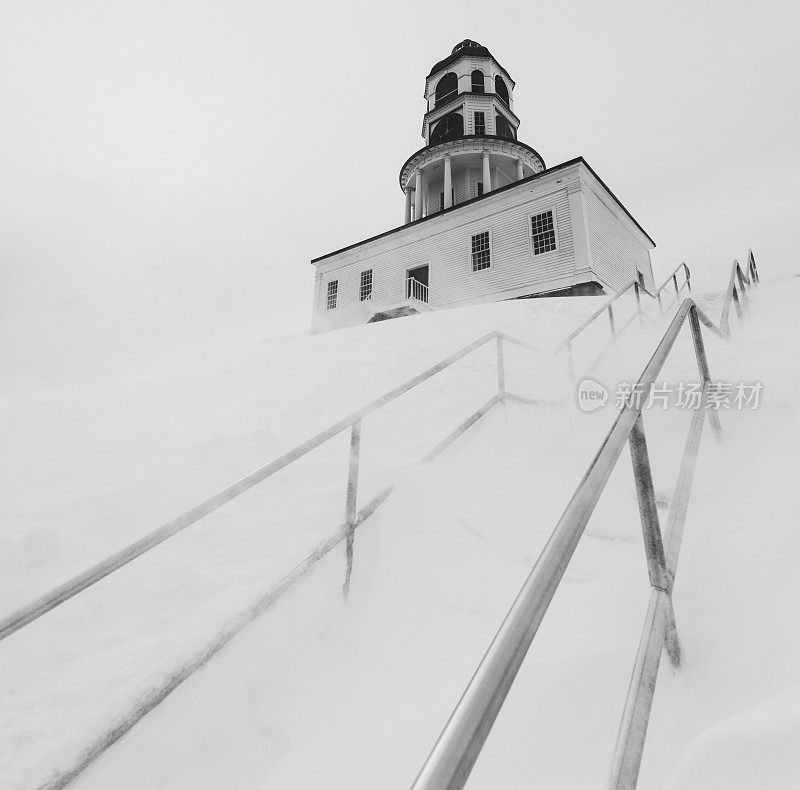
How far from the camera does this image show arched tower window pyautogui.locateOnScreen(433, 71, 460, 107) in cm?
2819

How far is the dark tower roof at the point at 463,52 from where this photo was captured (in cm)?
2800

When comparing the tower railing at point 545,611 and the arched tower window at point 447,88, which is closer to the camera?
the tower railing at point 545,611

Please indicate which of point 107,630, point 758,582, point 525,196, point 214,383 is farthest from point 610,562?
point 525,196

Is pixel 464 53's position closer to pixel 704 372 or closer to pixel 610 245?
pixel 610 245

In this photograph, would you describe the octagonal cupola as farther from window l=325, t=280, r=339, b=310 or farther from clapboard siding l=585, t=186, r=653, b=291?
clapboard siding l=585, t=186, r=653, b=291

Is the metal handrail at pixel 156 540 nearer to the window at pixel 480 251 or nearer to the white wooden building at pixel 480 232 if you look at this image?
the white wooden building at pixel 480 232

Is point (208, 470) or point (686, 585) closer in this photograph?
point (686, 585)

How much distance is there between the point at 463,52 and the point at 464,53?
0.35 feet

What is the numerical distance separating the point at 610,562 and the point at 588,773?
1249 millimetres

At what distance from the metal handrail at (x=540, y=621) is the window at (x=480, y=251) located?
58.8ft

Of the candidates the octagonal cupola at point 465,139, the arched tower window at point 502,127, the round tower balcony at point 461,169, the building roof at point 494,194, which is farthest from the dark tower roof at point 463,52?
the building roof at point 494,194

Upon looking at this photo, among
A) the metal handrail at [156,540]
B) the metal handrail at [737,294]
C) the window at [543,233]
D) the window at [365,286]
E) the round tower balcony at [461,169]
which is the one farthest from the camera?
the round tower balcony at [461,169]

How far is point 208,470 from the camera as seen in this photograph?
4.13 m

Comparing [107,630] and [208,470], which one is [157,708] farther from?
[208,470]
